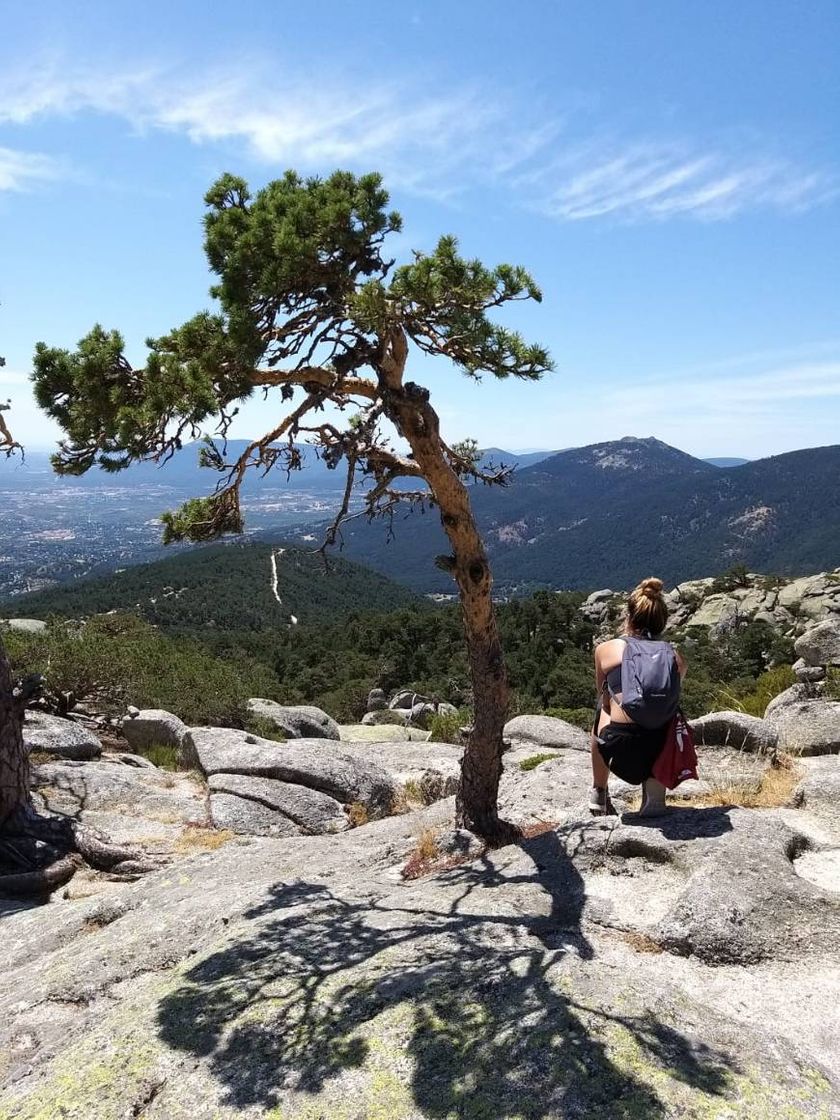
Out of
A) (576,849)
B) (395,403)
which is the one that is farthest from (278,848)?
(395,403)

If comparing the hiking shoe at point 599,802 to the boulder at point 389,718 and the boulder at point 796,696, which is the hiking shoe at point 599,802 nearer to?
the boulder at point 796,696

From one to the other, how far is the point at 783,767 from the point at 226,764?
32.7 ft

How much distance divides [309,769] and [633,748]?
27.0ft

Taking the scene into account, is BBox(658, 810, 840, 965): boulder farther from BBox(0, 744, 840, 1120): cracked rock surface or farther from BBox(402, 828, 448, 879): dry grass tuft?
BBox(402, 828, 448, 879): dry grass tuft

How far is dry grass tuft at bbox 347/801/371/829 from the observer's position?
42.2 ft

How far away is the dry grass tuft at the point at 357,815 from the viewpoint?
42.2 feet

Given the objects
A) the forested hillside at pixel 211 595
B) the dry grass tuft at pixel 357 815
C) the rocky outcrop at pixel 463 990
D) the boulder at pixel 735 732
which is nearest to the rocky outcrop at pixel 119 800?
the dry grass tuft at pixel 357 815

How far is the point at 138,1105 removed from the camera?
4055 mm

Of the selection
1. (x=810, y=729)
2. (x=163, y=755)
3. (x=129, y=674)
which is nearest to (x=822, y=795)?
(x=810, y=729)

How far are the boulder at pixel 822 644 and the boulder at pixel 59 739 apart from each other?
20.7m

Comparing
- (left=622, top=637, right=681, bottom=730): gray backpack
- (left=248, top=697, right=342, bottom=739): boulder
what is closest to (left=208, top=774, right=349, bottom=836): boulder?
(left=622, top=637, right=681, bottom=730): gray backpack

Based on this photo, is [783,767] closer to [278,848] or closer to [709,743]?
[709,743]

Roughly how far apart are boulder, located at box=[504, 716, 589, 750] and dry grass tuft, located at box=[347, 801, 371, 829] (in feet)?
22.3

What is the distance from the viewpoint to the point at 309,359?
7.98 metres
